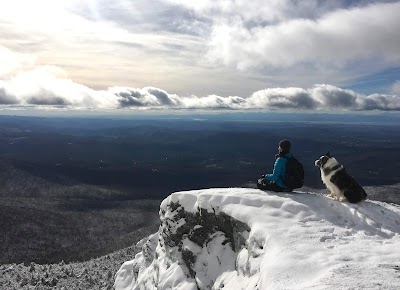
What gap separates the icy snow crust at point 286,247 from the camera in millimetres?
9398

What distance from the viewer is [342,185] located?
51.3 feet

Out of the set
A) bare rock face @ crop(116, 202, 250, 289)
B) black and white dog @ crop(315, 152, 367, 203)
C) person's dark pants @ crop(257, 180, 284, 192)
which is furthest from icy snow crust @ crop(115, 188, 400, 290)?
person's dark pants @ crop(257, 180, 284, 192)

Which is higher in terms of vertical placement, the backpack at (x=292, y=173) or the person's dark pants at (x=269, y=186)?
the backpack at (x=292, y=173)

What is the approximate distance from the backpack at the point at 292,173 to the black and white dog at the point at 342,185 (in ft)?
4.53

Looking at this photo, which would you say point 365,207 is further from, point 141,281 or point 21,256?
point 21,256

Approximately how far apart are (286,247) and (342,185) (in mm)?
6023

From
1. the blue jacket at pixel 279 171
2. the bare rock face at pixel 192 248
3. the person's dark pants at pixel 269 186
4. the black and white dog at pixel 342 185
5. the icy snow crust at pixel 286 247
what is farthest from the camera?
the person's dark pants at pixel 269 186

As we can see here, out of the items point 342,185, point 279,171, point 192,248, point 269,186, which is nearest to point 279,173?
point 279,171

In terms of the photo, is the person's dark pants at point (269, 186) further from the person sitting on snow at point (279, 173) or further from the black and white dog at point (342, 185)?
the black and white dog at point (342, 185)

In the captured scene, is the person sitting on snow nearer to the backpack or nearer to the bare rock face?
the backpack

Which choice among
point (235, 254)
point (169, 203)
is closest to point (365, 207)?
point (235, 254)

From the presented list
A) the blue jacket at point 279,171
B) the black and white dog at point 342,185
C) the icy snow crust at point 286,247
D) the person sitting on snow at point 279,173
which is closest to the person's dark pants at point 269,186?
the person sitting on snow at point 279,173

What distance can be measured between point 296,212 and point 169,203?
851 centimetres

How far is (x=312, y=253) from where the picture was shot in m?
10.8
